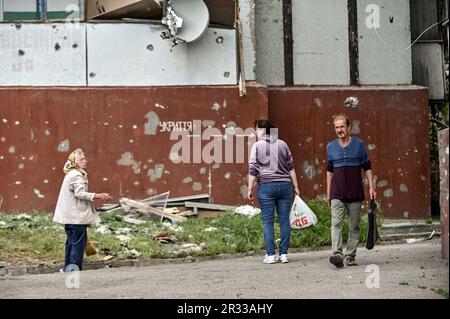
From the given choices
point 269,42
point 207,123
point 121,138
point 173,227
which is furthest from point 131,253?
point 269,42

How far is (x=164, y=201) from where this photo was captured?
15.6 metres

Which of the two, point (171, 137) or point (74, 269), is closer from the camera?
point (74, 269)

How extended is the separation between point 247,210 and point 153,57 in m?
3.55

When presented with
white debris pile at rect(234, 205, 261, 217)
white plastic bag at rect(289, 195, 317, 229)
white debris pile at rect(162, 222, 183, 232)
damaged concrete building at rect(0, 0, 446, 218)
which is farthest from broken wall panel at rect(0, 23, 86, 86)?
white plastic bag at rect(289, 195, 317, 229)

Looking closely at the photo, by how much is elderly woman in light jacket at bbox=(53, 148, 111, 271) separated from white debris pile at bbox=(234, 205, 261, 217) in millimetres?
4698

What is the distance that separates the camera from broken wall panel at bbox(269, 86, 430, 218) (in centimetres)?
1669

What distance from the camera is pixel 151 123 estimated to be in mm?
15805

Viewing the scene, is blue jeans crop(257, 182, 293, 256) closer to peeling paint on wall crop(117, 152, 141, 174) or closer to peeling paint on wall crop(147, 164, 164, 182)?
peeling paint on wall crop(147, 164, 164, 182)

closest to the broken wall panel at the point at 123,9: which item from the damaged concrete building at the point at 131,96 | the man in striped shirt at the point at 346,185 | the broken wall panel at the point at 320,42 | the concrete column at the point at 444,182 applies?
the damaged concrete building at the point at 131,96

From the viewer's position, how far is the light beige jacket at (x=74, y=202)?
10.4 m

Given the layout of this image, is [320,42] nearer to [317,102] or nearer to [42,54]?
[317,102]

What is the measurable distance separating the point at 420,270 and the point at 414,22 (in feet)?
33.0
